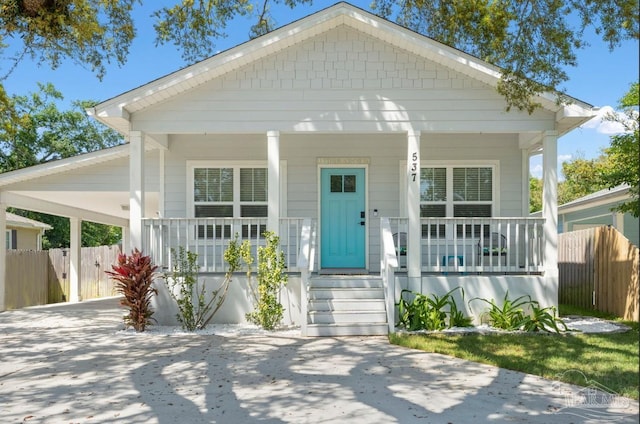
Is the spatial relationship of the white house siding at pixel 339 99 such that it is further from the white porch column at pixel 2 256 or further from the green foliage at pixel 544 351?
the white porch column at pixel 2 256

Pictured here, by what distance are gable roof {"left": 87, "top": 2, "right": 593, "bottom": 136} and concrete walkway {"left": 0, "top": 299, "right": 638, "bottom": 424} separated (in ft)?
13.0

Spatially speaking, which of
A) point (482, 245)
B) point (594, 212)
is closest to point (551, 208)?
point (482, 245)

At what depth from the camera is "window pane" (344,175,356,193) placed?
11273 millimetres

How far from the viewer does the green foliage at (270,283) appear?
28.9 feet

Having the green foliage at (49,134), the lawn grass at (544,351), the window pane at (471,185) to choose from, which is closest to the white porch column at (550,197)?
the lawn grass at (544,351)

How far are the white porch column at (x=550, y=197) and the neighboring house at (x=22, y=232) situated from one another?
18.4 meters

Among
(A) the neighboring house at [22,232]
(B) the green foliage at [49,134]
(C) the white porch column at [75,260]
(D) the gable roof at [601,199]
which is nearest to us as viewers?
(D) the gable roof at [601,199]

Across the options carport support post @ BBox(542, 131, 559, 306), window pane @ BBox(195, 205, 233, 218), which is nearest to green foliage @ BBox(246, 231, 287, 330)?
window pane @ BBox(195, 205, 233, 218)

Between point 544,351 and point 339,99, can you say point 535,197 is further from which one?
point 544,351

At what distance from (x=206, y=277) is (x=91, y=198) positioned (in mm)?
5326

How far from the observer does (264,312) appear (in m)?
8.80

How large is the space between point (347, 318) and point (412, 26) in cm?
758

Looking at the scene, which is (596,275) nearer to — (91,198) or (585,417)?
(585,417)

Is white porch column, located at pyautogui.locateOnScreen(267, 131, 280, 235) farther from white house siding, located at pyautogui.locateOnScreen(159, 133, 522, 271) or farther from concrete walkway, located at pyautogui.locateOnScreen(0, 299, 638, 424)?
concrete walkway, located at pyautogui.locateOnScreen(0, 299, 638, 424)
